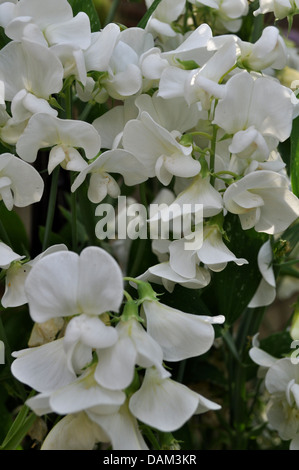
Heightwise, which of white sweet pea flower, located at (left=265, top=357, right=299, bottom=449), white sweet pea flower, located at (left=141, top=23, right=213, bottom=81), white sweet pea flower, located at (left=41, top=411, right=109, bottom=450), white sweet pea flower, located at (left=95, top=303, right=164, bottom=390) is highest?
white sweet pea flower, located at (left=141, top=23, right=213, bottom=81)

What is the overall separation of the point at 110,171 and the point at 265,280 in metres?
0.20

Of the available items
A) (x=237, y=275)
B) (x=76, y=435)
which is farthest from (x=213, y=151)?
(x=76, y=435)

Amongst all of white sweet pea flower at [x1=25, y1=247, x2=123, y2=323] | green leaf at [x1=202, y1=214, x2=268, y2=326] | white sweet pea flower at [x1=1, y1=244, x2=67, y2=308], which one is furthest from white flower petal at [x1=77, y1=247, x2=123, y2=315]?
green leaf at [x1=202, y1=214, x2=268, y2=326]

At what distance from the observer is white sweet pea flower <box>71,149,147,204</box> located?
1.76ft

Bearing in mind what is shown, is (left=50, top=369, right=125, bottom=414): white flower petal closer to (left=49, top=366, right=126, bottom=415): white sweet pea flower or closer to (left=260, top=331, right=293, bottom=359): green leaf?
(left=49, top=366, right=126, bottom=415): white sweet pea flower

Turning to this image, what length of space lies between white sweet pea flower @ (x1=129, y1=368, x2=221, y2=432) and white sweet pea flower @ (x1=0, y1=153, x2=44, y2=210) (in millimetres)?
186

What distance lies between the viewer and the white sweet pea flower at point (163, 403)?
46 centimetres

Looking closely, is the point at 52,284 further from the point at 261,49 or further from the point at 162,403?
the point at 261,49

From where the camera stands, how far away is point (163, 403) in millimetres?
469

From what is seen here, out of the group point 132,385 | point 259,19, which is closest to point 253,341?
point 132,385

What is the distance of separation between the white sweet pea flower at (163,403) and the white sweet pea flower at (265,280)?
0.18 metres

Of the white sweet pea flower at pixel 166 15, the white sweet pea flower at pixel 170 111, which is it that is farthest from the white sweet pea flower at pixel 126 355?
the white sweet pea flower at pixel 166 15

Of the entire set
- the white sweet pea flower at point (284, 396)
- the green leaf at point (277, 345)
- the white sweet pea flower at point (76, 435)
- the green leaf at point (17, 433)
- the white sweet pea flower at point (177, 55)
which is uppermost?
the white sweet pea flower at point (177, 55)

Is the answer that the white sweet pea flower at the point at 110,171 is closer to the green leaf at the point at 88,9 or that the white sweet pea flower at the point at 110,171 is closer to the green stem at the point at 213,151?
the green stem at the point at 213,151
